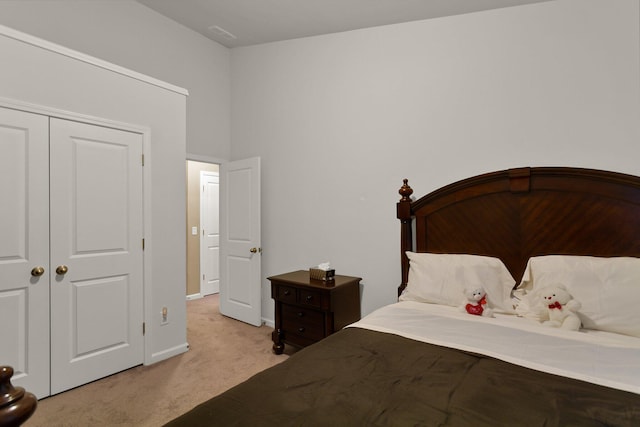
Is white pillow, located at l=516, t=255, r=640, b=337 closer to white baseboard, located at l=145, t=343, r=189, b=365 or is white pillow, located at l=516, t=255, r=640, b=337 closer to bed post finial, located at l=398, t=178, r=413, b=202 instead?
bed post finial, located at l=398, t=178, r=413, b=202

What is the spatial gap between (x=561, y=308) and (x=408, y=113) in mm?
1861

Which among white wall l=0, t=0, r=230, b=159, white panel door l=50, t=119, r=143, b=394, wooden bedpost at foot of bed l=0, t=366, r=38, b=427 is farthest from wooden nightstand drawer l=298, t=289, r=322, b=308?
wooden bedpost at foot of bed l=0, t=366, r=38, b=427

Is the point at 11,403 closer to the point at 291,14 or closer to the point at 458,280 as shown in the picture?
the point at 458,280

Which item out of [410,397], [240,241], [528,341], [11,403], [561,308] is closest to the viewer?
[11,403]

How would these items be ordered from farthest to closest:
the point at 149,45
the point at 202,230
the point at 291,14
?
the point at 202,230 < the point at 149,45 < the point at 291,14

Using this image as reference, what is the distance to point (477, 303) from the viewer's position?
2.12 meters

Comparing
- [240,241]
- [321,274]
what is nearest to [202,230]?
[240,241]

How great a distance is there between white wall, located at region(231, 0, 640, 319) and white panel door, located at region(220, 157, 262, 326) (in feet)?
0.55

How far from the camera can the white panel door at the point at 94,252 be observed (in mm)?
2453

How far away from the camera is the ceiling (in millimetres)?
2727

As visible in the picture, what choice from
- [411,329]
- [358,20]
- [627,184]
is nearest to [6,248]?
[411,329]

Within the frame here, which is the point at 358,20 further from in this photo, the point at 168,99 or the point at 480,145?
the point at 168,99

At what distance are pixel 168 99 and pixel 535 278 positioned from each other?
330cm

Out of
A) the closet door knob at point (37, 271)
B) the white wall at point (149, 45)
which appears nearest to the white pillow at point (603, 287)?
the closet door knob at point (37, 271)
